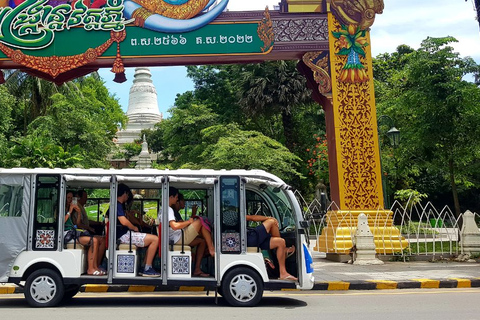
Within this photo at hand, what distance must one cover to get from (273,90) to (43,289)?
777 inches

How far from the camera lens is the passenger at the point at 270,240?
750cm

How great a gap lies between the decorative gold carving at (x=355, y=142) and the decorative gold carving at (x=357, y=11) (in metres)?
0.32

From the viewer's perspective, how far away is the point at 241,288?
7.32m

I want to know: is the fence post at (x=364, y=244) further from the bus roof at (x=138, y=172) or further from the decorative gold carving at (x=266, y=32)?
the bus roof at (x=138, y=172)

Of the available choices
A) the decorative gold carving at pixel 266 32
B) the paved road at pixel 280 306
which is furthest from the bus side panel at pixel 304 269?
the decorative gold carving at pixel 266 32

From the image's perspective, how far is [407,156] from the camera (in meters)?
18.4

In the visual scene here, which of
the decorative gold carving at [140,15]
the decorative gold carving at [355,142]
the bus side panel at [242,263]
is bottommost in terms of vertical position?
the bus side panel at [242,263]

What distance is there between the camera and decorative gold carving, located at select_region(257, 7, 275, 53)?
14312mm

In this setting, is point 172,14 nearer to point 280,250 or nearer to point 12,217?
point 12,217

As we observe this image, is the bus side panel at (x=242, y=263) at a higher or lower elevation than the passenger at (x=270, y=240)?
lower

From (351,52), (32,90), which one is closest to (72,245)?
(351,52)

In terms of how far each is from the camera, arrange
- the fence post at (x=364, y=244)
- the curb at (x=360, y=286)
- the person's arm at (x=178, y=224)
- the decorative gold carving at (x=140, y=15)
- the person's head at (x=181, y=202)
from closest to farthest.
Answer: the person's arm at (x=178, y=224)
the person's head at (x=181, y=202)
the curb at (x=360, y=286)
the fence post at (x=364, y=244)
the decorative gold carving at (x=140, y=15)

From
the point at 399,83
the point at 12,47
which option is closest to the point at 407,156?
the point at 399,83

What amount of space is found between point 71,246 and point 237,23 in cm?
916
